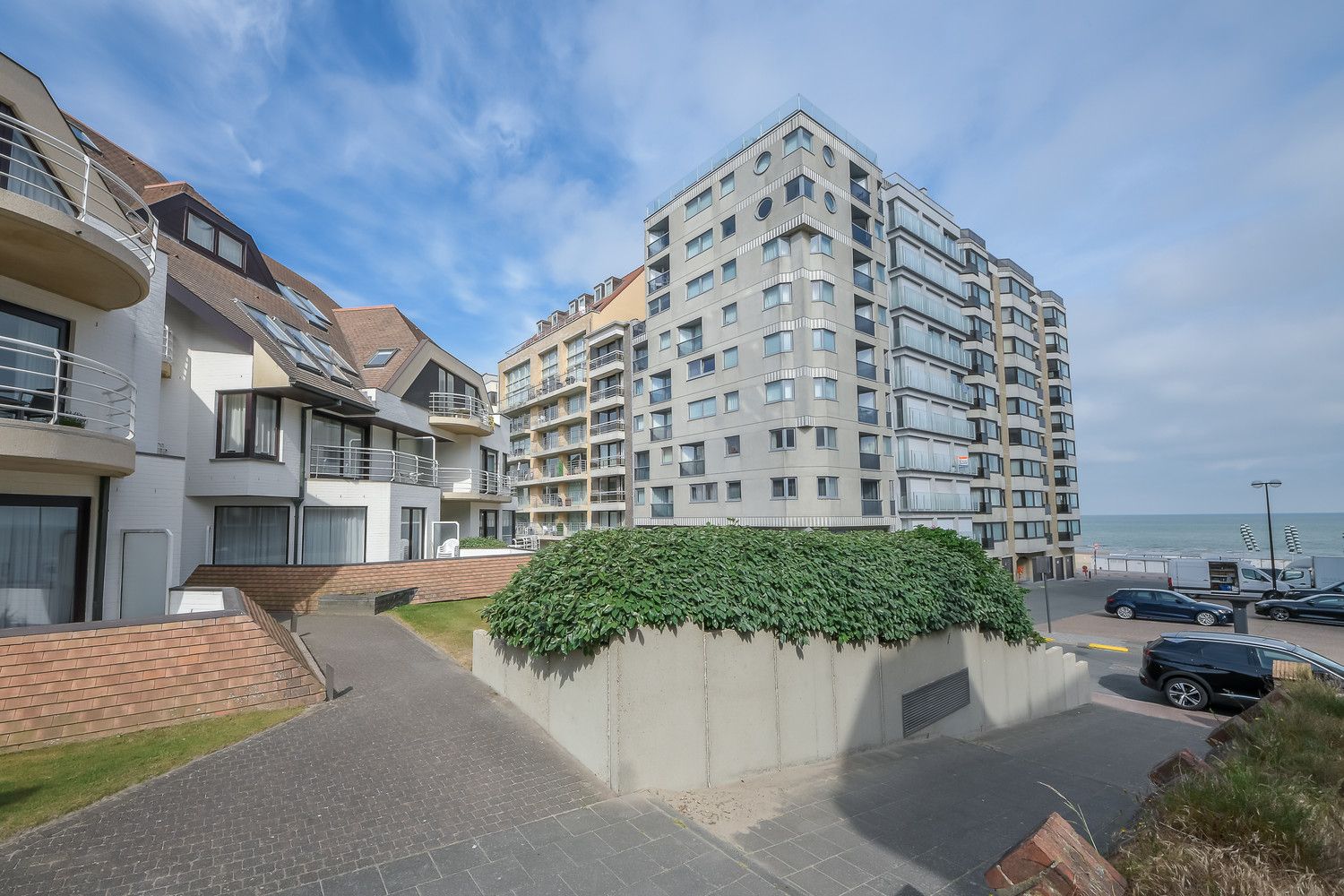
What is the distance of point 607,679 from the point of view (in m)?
7.08

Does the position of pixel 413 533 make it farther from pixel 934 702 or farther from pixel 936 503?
pixel 936 503

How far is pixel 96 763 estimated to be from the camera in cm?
681

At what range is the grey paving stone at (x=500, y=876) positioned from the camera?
4934mm

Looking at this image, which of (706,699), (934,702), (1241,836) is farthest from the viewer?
(934,702)

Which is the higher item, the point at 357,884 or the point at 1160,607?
the point at 357,884

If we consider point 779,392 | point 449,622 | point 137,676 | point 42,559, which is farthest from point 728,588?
point 779,392

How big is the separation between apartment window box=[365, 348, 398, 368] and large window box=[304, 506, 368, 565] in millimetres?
7381

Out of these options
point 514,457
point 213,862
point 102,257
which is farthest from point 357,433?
point 514,457

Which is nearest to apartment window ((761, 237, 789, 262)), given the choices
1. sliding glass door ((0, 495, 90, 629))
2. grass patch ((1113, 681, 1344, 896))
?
sliding glass door ((0, 495, 90, 629))

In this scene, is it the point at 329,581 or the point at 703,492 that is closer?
the point at 329,581

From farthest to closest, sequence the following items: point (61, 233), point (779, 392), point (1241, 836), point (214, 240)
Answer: point (779, 392)
point (214, 240)
point (61, 233)
point (1241, 836)

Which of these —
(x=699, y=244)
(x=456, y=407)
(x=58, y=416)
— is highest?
(x=699, y=244)

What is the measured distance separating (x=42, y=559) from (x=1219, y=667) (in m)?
24.2

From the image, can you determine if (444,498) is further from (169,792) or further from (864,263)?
(864,263)
